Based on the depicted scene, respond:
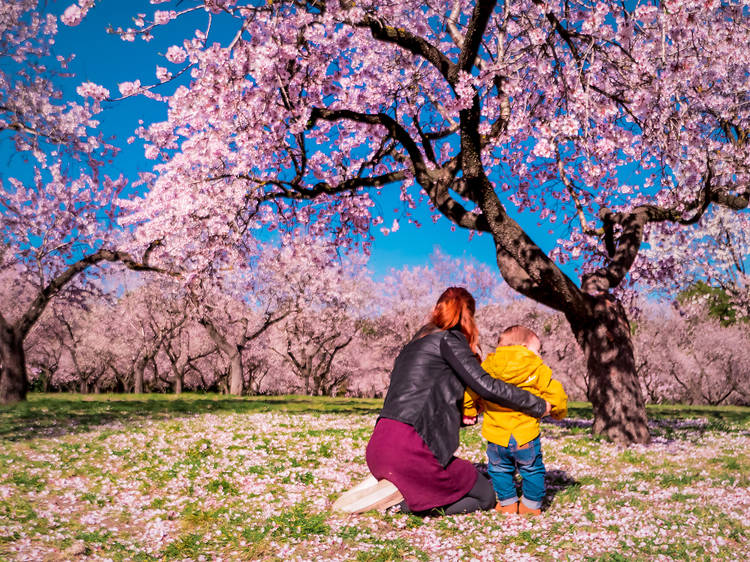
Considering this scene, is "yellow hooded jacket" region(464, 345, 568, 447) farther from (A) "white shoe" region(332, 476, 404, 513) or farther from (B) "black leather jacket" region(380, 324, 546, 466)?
(A) "white shoe" region(332, 476, 404, 513)

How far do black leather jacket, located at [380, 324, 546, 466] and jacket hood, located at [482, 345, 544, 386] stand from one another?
10.9 inches

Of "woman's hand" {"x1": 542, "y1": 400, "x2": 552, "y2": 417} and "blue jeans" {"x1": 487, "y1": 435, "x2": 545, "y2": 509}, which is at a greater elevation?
"woman's hand" {"x1": 542, "y1": 400, "x2": 552, "y2": 417}

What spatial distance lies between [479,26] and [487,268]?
45606 mm

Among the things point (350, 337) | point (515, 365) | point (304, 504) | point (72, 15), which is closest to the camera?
point (515, 365)

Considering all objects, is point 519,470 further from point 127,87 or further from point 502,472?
point 127,87

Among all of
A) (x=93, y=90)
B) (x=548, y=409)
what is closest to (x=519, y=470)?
(x=548, y=409)

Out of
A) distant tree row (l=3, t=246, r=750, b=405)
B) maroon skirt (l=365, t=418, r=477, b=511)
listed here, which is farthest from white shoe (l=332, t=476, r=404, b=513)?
distant tree row (l=3, t=246, r=750, b=405)

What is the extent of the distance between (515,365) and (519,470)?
1198 millimetres

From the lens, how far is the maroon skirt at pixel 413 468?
5.61 meters

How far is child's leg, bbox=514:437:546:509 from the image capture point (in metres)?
5.99

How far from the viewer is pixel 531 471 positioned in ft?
19.9

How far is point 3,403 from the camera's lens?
1972cm

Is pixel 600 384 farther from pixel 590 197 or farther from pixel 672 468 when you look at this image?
pixel 590 197

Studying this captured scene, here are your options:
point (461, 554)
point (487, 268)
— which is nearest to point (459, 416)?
point (461, 554)
